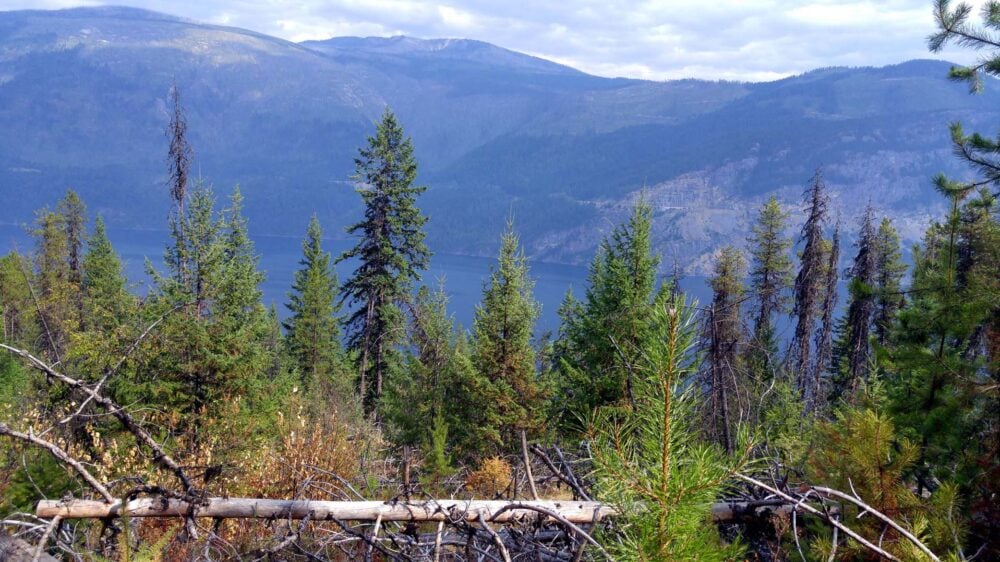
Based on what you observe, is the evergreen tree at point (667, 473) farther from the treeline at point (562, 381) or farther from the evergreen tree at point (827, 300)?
the evergreen tree at point (827, 300)

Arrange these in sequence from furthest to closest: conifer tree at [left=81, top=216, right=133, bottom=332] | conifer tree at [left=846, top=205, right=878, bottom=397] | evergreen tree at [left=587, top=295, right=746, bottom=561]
Result: conifer tree at [left=81, top=216, right=133, bottom=332] → conifer tree at [left=846, top=205, right=878, bottom=397] → evergreen tree at [left=587, top=295, right=746, bottom=561]

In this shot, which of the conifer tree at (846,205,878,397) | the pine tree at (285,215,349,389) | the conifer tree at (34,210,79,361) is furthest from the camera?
the conifer tree at (34,210,79,361)

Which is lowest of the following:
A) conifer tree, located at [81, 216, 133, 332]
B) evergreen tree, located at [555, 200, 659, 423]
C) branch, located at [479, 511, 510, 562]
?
conifer tree, located at [81, 216, 133, 332]

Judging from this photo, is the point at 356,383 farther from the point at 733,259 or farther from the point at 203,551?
the point at 203,551

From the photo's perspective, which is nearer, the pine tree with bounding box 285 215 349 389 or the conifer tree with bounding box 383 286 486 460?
the conifer tree with bounding box 383 286 486 460

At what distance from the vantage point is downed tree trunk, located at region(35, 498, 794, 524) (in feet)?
10.4

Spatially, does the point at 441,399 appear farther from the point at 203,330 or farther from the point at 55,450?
the point at 55,450

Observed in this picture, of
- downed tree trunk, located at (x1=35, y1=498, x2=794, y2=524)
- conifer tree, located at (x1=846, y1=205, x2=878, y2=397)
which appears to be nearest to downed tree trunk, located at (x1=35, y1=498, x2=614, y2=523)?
downed tree trunk, located at (x1=35, y1=498, x2=794, y2=524)

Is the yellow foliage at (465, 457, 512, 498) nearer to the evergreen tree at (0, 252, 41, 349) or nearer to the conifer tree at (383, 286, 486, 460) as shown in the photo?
the conifer tree at (383, 286, 486, 460)

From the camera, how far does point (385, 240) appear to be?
74.4ft

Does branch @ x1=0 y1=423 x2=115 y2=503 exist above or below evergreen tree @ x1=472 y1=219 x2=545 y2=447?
above

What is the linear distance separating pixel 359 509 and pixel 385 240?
1975 centimetres

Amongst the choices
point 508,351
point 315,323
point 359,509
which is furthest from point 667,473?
point 315,323

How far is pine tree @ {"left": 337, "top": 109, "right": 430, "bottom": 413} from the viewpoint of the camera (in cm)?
2273
